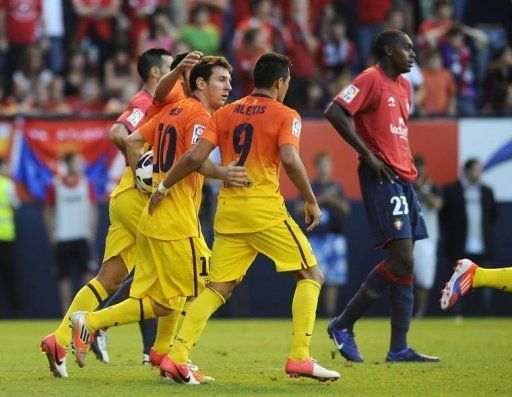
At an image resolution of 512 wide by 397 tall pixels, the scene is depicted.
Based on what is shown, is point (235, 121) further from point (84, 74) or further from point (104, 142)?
point (84, 74)

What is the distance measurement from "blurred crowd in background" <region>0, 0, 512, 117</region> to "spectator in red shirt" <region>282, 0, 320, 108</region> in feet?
0.05

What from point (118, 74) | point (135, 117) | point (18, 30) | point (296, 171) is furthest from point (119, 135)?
point (18, 30)

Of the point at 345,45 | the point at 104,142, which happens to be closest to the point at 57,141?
the point at 104,142

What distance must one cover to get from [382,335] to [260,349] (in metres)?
2.29

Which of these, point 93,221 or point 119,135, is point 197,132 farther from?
point 93,221

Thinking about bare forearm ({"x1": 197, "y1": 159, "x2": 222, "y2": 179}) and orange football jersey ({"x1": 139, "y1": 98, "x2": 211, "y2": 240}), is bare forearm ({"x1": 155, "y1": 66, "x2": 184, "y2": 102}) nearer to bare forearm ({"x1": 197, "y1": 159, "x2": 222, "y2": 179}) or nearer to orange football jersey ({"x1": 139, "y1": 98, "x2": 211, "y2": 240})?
orange football jersey ({"x1": 139, "y1": 98, "x2": 211, "y2": 240})

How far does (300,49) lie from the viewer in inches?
770

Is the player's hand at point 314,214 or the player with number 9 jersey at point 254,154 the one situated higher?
the player with number 9 jersey at point 254,154

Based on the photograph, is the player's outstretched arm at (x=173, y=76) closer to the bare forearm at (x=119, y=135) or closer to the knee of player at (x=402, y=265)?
the bare forearm at (x=119, y=135)

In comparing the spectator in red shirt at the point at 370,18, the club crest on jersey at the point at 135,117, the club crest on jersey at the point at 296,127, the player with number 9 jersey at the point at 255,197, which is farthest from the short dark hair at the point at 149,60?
the spectator in red shirt at the point at 370,18

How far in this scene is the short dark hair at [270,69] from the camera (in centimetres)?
854

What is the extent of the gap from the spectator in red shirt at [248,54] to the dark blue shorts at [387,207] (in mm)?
8578

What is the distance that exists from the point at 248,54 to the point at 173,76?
972cm

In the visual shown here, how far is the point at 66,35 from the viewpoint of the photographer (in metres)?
20.6
